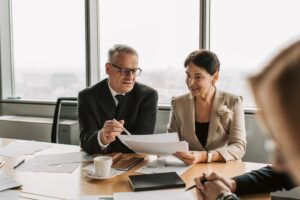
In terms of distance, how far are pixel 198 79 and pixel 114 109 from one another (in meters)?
0.60

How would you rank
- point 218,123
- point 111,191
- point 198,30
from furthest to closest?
1. point 198,30
2. point 218,123
3. point 111,191

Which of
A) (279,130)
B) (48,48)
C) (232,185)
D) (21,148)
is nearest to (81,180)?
(232,185)

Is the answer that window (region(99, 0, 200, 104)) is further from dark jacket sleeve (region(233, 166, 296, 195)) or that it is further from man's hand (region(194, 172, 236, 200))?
man's hand (region(194, 172, 236, 200))

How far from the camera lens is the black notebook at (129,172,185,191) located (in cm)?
141

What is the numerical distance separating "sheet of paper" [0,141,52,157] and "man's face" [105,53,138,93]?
24.0 inches

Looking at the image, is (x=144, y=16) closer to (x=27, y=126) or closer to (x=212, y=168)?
(x=27, y=126)

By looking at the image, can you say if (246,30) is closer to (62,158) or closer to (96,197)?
(62,158)

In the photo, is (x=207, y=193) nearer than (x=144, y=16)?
Yes

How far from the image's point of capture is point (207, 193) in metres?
1.25

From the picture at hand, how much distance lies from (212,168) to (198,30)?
1900 millimetres

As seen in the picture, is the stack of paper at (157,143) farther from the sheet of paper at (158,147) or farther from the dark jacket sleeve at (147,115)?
the dark jacket sleeve at (147,115)

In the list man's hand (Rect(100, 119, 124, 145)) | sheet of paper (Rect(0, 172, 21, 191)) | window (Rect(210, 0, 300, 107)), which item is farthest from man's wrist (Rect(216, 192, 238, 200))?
window (Rect(210, 0, 300, 107))

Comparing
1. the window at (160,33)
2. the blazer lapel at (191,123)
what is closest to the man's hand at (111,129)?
the blazer lapel at (191,123)

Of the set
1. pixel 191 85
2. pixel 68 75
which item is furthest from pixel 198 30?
pixel 68 75
